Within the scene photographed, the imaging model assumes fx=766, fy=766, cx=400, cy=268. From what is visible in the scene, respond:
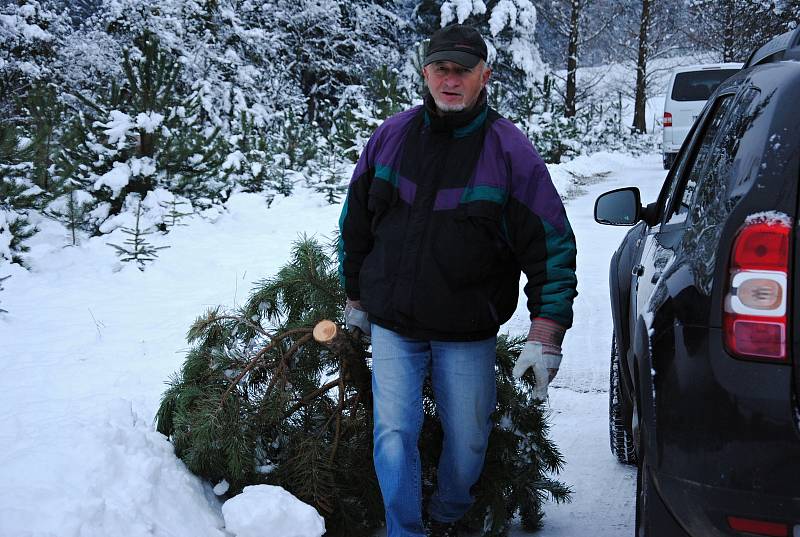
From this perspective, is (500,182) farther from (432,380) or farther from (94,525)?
(94,525)

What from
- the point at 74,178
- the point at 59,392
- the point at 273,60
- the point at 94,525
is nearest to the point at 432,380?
the point at 94,525

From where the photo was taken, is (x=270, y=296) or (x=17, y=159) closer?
(x=270, y=296)

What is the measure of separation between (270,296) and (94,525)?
1.29 m

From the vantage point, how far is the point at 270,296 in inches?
141

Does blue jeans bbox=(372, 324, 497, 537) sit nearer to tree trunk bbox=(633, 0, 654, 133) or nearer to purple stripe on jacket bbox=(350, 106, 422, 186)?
purple stripe on jacket bbox=(350, 106, 422, 186)

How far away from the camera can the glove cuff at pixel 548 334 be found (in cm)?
269

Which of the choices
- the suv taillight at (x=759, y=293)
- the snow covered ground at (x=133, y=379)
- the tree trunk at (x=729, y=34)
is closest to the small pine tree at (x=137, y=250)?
the snow covered ground at (x=133, y=379)

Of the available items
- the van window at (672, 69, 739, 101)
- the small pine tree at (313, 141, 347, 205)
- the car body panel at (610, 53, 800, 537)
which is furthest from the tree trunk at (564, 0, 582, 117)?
the car body panel at (610, 53, 800, 537)

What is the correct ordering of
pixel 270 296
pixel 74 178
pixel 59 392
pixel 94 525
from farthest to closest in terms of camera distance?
pixel 74 178, pixel 59 392, pixel 270 296, pixel 94 525

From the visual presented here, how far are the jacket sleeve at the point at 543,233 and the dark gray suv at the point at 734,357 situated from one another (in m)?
0.61

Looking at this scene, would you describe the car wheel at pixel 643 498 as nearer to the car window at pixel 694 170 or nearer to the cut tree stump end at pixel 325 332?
the car window at pixel 694 170

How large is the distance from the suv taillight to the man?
3.21ft

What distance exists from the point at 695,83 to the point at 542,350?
51.8 ft

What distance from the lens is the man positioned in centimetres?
268
